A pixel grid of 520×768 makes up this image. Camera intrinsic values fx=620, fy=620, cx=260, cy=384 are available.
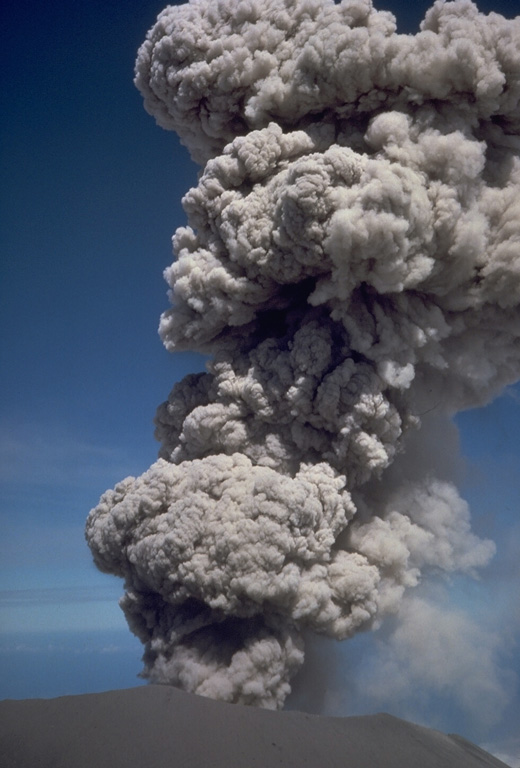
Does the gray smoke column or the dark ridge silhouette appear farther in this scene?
the gray smoke column

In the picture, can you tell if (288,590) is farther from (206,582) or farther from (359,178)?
(359,178)

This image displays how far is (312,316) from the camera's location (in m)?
15.9

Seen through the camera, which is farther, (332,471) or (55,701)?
(332,471)

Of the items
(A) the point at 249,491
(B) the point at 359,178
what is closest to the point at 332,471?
(A) the point at 249,491

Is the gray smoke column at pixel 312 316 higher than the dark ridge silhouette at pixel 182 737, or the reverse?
the gray smoke column at pixel 312 316

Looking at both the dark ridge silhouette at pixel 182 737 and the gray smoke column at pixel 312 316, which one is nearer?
the dark ridge silhouette at pixel 182 737

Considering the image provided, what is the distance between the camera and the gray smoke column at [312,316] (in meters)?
13.4

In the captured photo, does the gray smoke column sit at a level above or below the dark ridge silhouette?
above

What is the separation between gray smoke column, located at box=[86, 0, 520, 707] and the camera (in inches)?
528

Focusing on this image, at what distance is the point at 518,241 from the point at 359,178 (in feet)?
13.0

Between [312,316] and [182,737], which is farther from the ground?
[312,316]

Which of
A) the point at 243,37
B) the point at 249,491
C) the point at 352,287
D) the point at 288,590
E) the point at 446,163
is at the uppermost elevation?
the point at 243,37

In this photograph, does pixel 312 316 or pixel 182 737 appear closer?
pixel 182 737

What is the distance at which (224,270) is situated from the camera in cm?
1534
